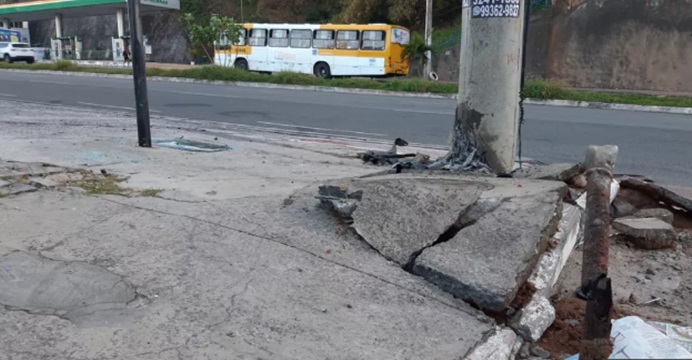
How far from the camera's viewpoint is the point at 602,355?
2652 millimetres

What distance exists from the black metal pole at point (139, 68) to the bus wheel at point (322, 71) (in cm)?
2415

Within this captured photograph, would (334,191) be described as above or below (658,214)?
above

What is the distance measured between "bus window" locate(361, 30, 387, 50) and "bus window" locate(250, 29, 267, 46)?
20.7 ft

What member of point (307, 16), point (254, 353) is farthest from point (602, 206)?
point (307, 16)

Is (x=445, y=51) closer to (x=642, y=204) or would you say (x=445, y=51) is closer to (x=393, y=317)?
(x=642, y=204)

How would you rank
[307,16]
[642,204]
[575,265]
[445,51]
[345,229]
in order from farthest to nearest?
[307,16] < [445,51] < [642,204] < [575,265] < [345,229]

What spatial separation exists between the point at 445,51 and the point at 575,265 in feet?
97.5

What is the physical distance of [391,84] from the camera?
985 inches

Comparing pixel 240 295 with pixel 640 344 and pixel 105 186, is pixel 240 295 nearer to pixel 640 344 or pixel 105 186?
pixel 640 344

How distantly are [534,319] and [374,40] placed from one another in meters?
27.9

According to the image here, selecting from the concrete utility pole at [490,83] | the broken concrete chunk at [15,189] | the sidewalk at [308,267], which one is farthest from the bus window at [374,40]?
the broken concrete chunk at [15,189]

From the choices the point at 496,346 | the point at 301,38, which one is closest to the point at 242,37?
the point at 301,38

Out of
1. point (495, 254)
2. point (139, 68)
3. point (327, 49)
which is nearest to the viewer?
point (495, 254)

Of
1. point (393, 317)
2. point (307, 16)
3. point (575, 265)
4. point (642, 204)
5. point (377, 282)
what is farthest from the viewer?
point (307, 16)
